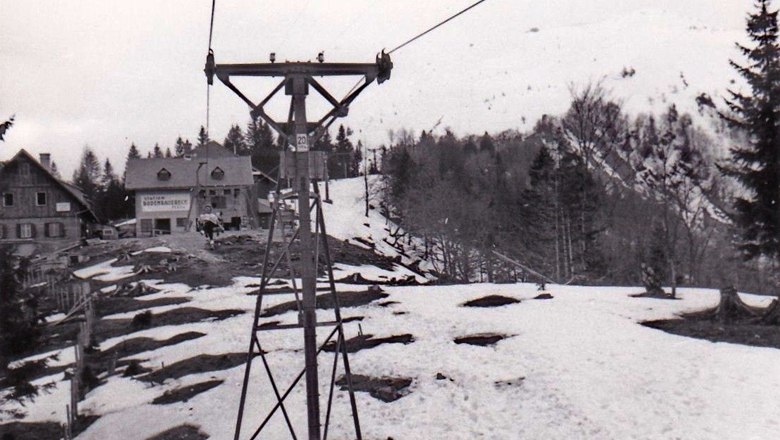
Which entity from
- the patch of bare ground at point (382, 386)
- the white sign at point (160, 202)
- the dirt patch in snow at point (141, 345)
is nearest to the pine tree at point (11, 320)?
the dirt patch in snow at point (141, 345)

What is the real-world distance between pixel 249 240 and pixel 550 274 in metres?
22.5

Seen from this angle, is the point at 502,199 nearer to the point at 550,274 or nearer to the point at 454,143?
the point at 550,274

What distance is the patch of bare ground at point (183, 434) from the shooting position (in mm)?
14625

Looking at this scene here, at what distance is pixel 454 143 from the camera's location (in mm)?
117625

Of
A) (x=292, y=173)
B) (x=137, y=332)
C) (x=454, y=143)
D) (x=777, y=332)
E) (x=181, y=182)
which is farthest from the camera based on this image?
(x=454, y=143)

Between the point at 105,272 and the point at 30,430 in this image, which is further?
the point at 105,272

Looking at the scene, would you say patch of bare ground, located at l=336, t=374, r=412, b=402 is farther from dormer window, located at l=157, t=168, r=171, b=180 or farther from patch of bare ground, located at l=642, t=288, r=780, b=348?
dormer window, located at l=157, t=168, r=171, b=180

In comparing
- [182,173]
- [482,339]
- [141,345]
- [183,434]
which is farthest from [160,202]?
[183,434]

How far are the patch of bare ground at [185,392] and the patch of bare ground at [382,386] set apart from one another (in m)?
3.73

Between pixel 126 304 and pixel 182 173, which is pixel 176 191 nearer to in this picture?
pixel 182 173

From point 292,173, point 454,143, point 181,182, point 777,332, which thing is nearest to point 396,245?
point 181,182

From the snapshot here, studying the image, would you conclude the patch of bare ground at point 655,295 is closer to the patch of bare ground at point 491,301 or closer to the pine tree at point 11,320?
the patch of bare ground at point 491,301

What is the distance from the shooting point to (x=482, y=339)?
62.5 ft

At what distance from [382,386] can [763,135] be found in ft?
48.6
